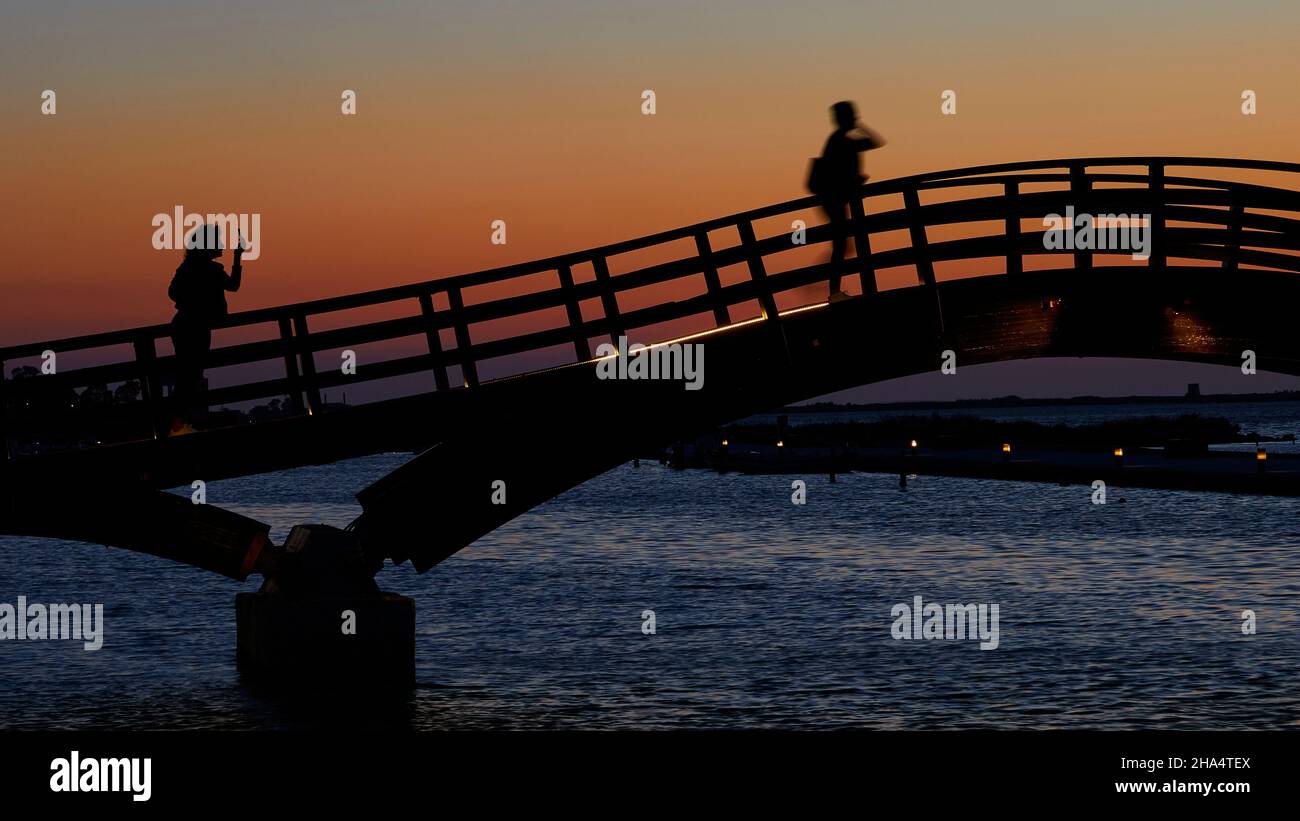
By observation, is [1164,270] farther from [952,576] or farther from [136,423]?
[952,576]

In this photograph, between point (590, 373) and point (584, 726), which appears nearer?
point (590, 373)

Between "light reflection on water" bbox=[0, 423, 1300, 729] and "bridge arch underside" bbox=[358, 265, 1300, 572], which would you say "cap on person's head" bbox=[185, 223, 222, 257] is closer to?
"bridge arch underside" bbox=[358, 265, 1300, 572]

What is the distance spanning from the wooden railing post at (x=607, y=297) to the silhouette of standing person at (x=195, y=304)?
355 centimetres

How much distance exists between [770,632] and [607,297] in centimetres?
1436

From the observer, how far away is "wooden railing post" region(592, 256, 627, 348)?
16.5 meters

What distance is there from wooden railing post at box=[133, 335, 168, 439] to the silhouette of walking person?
6.98m

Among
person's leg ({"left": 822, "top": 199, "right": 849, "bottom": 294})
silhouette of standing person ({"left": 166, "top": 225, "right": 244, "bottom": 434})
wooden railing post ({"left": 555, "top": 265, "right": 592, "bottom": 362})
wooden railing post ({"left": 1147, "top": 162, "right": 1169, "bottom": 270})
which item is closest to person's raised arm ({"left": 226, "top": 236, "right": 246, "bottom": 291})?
silhouette of standing person ({"left": 166, "top": 225, "right": 244, "bottom": 434})

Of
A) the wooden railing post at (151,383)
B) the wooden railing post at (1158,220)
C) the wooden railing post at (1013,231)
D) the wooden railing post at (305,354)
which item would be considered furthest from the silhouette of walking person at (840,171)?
the wooden railing post at (151,383)

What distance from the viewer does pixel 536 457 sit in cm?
1759

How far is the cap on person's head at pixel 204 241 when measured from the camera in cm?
1609

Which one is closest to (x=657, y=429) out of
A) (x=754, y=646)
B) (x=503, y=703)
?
(x=503, y=703)

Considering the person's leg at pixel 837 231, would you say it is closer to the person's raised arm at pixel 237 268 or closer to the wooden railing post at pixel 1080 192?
the wooden railing post at pixel 1080 192

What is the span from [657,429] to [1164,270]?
5895mm

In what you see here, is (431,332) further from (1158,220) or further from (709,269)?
(1158,220)
